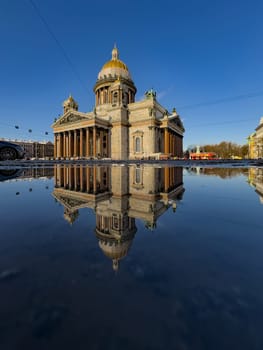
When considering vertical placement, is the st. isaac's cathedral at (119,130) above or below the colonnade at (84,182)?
above

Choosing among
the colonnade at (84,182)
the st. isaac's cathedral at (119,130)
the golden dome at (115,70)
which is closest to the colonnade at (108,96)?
the st. isaac's cathedral at (119,130)

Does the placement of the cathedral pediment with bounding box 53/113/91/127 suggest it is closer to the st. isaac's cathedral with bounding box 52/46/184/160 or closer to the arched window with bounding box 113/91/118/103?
the st. isaac's cathedral with bounding box 52/46/184/160

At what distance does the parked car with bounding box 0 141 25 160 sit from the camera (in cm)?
1197

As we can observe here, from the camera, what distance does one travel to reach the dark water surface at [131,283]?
0.88m

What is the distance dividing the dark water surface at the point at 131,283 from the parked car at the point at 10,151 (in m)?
11.3

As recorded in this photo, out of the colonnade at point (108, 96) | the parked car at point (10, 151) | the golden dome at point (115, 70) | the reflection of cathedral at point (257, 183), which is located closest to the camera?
the reflection of cathedral at point (257, 183)

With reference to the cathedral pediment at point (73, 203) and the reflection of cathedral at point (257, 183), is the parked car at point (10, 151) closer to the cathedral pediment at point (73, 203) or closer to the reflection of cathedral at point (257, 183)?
A: the cathedral pediment at point (73, 203)

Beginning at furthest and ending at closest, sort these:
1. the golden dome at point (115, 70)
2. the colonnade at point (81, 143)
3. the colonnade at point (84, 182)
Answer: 1. the golden dome at point (115, 70)
2. the colonnade at point (81, 143)
3. the colonnade at point (84, 182)

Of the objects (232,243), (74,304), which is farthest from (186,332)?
(232,243)

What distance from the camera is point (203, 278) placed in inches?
52.1

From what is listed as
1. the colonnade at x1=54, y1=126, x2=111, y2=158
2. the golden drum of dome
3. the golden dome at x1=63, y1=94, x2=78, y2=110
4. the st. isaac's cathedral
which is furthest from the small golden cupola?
the golden drum of dome

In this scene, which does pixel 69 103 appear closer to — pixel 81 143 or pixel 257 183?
pixel 81 143

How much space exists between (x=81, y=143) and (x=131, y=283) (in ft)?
131

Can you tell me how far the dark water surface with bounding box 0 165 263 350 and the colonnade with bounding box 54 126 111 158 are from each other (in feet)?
118
